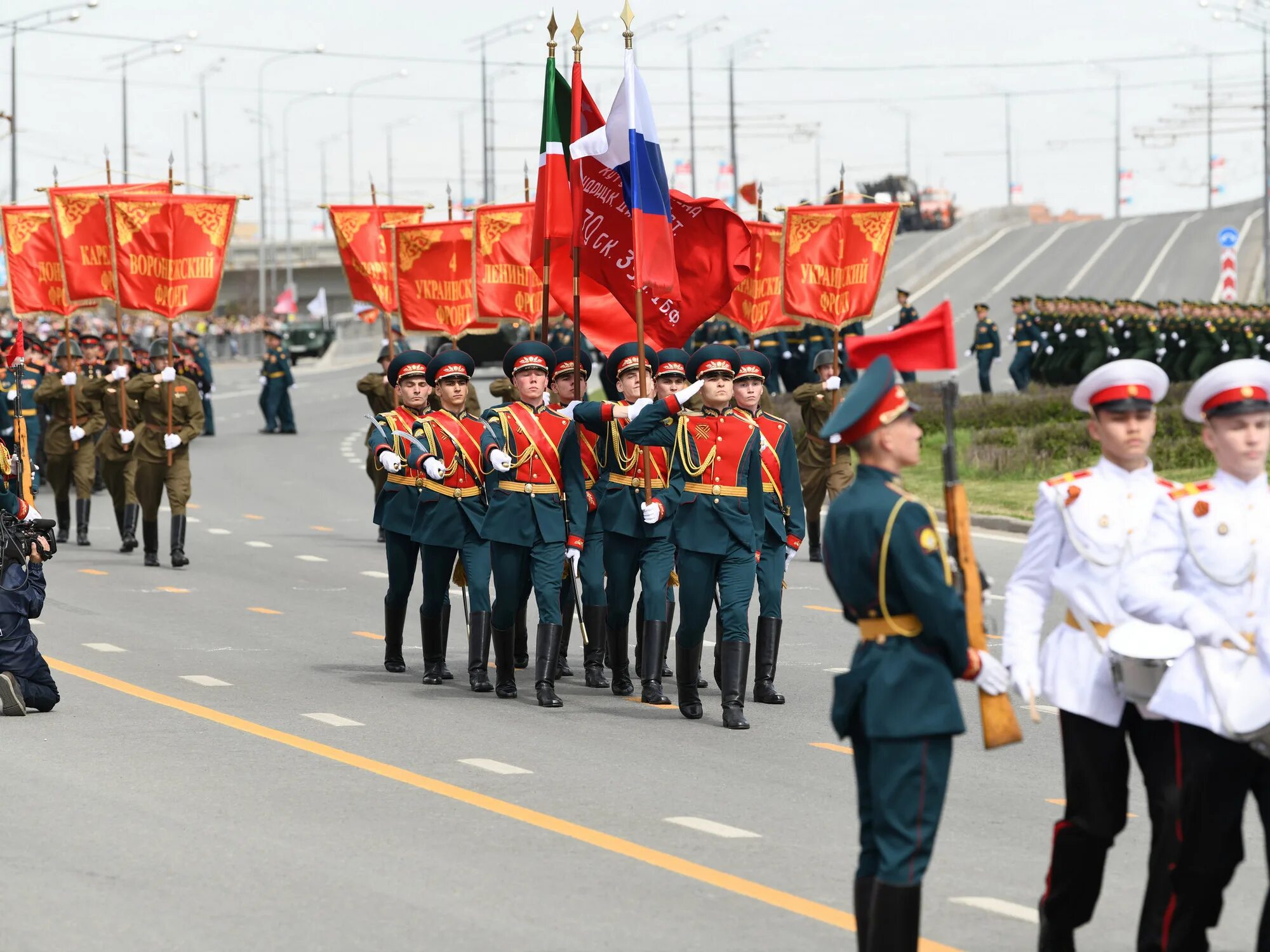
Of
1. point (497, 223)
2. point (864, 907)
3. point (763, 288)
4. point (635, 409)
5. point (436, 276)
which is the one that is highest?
point (497, 223)

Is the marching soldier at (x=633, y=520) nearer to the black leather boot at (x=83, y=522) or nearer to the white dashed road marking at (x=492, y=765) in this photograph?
the white dashed road marking at (x=492, y=765)

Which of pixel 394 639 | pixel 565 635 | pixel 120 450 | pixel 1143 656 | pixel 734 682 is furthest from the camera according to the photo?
pixel 120 450

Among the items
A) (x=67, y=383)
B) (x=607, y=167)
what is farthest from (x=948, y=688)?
(x=67, y=383)

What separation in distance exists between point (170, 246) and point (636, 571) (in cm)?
965

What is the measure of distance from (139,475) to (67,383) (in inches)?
117

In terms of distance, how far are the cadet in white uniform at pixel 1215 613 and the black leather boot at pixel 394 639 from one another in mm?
7092

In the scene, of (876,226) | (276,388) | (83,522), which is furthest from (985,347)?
(83,522)

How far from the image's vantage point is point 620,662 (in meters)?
11.7

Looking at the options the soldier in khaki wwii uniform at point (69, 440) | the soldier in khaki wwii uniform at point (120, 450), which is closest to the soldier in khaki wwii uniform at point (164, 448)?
the soldier in khaki wwii uniform at point (120, 450)

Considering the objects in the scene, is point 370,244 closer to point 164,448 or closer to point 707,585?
point 164,448

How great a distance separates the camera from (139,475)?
1891 cm

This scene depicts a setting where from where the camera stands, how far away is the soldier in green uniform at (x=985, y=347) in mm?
38156

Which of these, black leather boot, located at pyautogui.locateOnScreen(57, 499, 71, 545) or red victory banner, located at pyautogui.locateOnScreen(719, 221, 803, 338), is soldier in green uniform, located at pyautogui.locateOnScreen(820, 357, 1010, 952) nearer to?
red victory banner, located at pyautogui.locateOnScreen(719, 221, 803, 338)

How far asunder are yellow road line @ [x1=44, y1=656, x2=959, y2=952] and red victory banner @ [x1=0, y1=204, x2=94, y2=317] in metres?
10.6
